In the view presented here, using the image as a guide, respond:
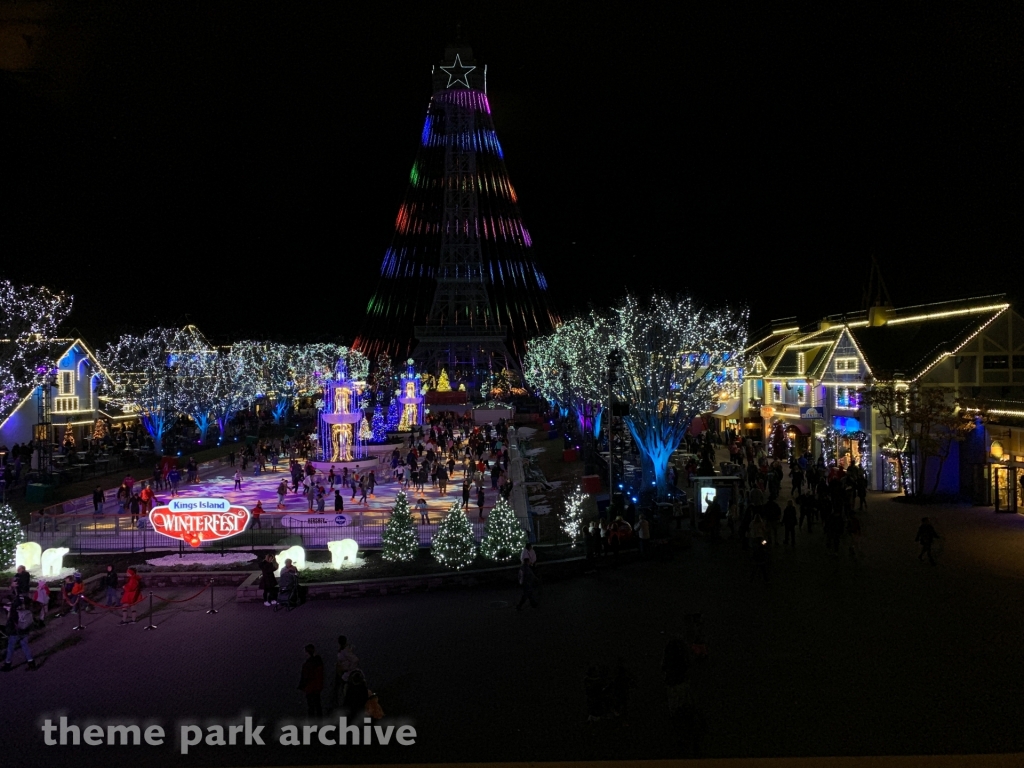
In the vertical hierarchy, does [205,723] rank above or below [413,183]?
below

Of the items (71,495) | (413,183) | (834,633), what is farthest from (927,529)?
(413,183)

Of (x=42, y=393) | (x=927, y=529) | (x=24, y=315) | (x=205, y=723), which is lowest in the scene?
(x=205, y=723)

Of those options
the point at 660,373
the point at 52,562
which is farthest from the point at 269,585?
the point at 660,373

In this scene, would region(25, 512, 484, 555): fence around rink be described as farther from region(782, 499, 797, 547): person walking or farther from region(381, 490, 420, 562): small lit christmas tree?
region(782, 499, 797, 547): person walking

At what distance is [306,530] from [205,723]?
38.7 feet

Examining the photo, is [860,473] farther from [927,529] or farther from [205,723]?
[205,723]

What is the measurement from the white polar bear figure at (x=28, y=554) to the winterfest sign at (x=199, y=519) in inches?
106

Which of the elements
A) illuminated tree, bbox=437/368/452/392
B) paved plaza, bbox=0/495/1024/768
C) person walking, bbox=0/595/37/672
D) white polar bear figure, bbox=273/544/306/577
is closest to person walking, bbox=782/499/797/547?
paved plaza, bbox=0/495/1024/768

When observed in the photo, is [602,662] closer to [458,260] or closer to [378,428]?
[378,428]

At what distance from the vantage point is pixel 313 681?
9359 millimetres

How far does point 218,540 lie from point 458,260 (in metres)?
87.7

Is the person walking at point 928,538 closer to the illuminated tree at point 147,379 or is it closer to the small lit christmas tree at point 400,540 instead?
the small lit christmas tree at point 400,540

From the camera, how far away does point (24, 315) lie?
31.9 meters

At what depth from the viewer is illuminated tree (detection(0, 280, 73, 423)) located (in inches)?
1257
